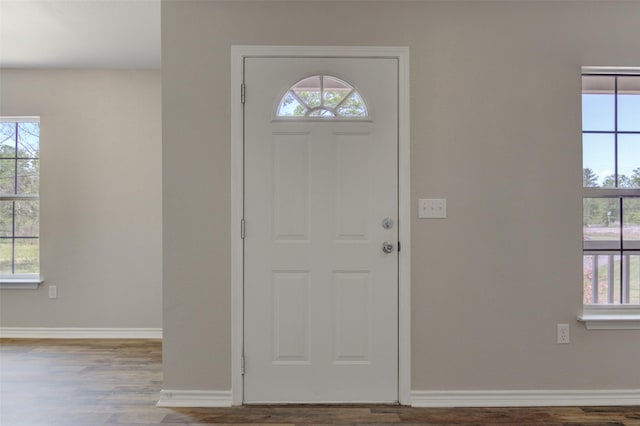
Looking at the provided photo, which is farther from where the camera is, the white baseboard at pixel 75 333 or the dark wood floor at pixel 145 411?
the white baseboard at pixel 75 333

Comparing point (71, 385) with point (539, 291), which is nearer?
point (539, 291)

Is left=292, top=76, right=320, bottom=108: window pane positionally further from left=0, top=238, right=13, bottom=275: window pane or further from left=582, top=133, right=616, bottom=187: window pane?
left=0, top=238, right=13, bottom=275: window pane

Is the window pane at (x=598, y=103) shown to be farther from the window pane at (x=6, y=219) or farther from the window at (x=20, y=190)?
the window pane at (x=6, y=219)

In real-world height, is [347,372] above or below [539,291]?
below

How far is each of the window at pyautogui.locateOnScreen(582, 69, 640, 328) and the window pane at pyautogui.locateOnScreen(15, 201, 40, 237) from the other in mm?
4443

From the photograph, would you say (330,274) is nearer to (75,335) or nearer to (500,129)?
(500,129)

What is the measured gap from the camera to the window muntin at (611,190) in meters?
2.43

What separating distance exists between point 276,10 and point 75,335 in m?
3.28

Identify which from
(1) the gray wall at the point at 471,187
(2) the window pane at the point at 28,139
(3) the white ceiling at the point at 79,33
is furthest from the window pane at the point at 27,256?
(1) the gray wall at the point at 471,187

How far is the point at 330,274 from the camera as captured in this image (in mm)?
2295

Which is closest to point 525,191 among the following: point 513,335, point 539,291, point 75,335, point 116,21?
point 539,291

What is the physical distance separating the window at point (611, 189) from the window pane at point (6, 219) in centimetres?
468

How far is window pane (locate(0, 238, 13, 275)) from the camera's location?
3.66 meters

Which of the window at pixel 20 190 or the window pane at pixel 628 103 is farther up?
the window pane at pixel 628 103
